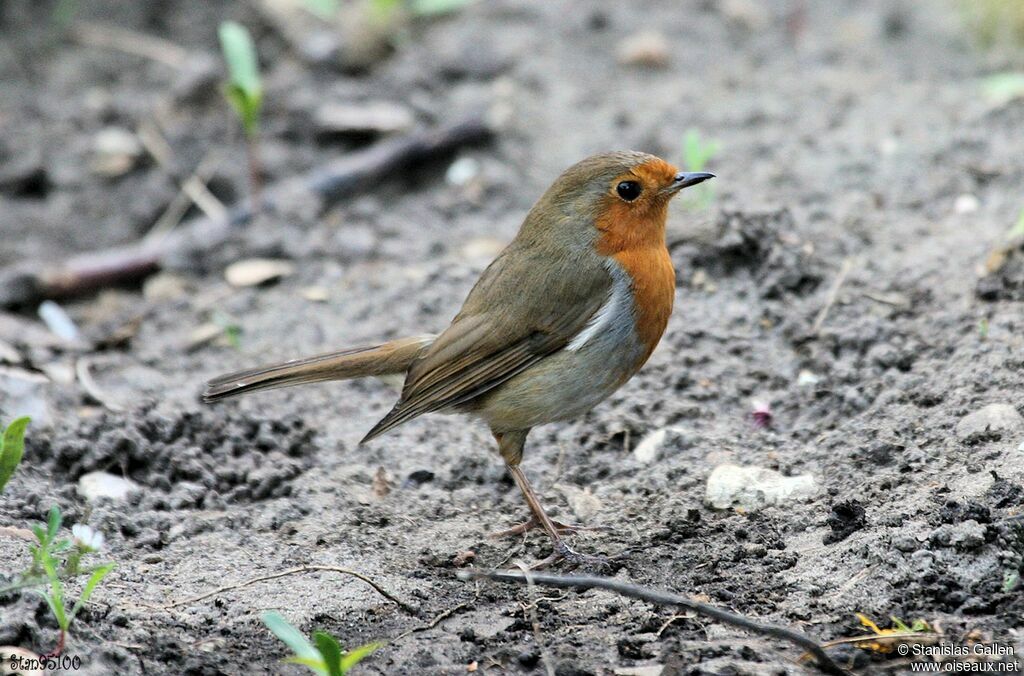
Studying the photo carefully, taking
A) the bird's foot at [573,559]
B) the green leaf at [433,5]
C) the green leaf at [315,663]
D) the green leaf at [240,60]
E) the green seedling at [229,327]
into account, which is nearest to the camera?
the green leaf at [315,663]

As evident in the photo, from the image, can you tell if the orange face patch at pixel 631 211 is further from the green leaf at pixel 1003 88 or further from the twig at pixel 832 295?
the green leaf at pixel 1003 88

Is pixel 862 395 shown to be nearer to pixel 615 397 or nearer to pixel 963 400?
pixel 963 400

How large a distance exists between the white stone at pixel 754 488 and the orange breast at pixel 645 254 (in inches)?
19.6

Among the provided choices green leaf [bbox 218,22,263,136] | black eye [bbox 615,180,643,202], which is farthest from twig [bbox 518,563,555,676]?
green leaf [bbox 218,22,263,136]

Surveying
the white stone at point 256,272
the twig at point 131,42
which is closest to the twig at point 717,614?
the white stone at point 256,272

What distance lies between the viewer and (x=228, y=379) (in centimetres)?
440

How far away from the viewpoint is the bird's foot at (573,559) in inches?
149

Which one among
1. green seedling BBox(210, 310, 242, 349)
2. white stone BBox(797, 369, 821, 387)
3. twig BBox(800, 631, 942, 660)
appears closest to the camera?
twig BBox(800, 631, 942, 660)

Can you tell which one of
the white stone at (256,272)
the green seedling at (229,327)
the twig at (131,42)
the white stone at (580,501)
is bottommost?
the green seedling at (229,327)

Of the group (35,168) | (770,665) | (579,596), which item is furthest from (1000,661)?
Answer: (35,168)

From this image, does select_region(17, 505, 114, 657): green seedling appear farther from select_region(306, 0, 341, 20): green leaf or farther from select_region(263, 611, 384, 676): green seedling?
select_region(306, 0, 341, 20): green leaf

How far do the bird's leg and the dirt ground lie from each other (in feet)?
0.47

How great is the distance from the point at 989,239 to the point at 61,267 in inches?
168

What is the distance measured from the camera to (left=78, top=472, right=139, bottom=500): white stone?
4.20m
